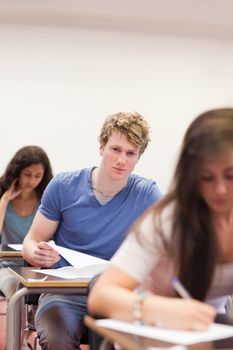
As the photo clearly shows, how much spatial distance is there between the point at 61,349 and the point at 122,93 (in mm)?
3092

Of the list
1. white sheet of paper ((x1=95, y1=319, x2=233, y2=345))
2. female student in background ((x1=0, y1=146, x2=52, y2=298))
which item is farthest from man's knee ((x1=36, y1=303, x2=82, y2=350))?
female student in background ((x1=0, y1=146, x2=52, y2=298))

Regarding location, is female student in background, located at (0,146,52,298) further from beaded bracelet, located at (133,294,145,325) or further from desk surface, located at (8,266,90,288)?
beaded bracelet, located at (133,294,145,325)

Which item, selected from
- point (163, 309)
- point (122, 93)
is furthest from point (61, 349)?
point (122, 93)

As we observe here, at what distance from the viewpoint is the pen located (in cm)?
114

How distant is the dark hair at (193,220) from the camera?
1.14 metres

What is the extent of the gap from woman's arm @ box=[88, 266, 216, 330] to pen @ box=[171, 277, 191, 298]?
2.5 inches

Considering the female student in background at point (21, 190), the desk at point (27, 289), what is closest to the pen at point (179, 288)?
the desk at point (27, 289)

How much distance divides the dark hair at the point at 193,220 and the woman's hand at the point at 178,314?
0.16 meters

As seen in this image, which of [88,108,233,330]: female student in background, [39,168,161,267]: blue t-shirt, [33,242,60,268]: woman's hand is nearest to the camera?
[88,108,233,330]: female student in background

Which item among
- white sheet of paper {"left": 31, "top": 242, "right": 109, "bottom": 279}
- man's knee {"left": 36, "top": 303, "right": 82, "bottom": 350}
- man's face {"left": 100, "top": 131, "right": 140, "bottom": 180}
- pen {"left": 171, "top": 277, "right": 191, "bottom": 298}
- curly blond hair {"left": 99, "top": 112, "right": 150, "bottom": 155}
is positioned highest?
curly blond hair {"left": 99, "top": 112, "right": 150, "bottom": 155}

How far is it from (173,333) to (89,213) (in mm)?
1305

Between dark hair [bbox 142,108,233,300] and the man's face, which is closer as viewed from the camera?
dark hair [bbox 142,108,233,300]

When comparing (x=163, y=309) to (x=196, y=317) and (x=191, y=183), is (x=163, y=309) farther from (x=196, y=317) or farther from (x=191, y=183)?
(x=191, y=183)

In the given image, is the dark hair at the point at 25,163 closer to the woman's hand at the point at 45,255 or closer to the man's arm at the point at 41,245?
the man's arm at the point at 41,245
